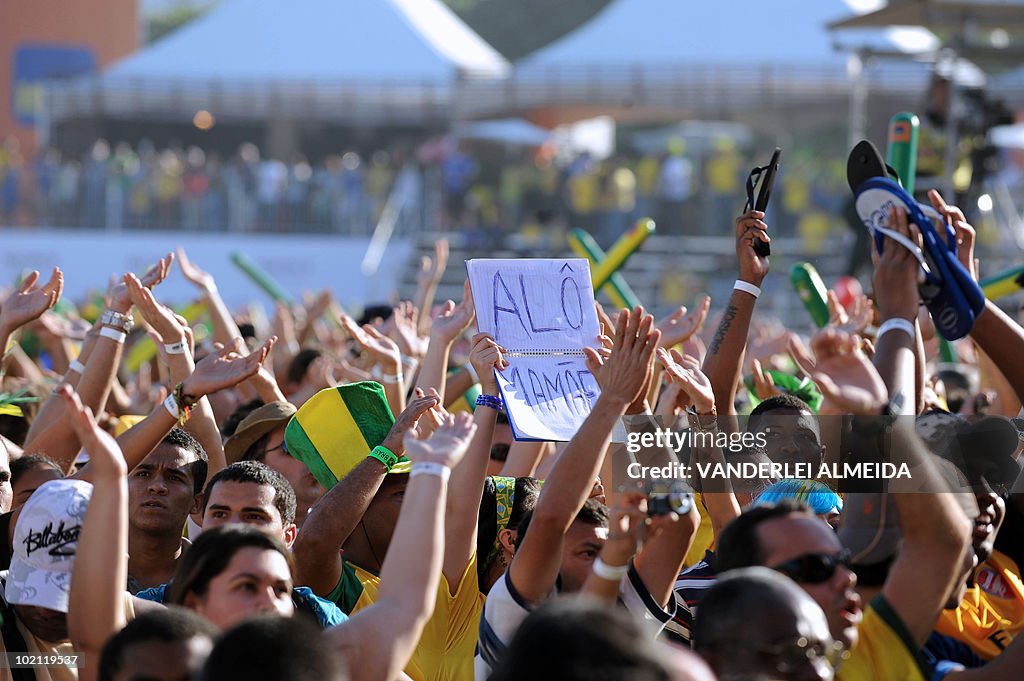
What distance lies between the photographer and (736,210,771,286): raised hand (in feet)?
14.8

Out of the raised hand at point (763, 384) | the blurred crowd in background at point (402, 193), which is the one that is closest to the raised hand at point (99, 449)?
the raised hand at point (763, 384)

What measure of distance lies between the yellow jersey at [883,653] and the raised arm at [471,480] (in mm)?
1217

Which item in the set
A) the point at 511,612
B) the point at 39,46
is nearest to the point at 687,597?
the point at 511,612

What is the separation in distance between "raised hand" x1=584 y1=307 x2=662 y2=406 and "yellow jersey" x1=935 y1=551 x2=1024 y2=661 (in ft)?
3.49

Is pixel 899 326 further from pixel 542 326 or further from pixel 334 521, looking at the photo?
pixel 334 521

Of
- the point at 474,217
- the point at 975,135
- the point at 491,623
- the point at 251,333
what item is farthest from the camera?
the point at 474,217

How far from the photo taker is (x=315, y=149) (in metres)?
30.0

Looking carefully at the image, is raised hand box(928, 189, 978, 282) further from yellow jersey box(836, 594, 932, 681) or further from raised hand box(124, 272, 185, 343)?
raised hand box(124, 272, 185, 343)

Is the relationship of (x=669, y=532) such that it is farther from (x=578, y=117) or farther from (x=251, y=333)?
(x=578, y=117)

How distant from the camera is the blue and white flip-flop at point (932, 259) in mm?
3436

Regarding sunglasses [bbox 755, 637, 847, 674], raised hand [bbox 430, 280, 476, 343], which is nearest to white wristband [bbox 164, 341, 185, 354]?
raised hand [bbox 430, 280, 476, 343]

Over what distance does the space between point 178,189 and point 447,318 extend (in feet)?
56.2

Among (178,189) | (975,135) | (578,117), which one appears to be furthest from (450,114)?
(975,135)

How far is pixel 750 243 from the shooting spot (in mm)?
4504
